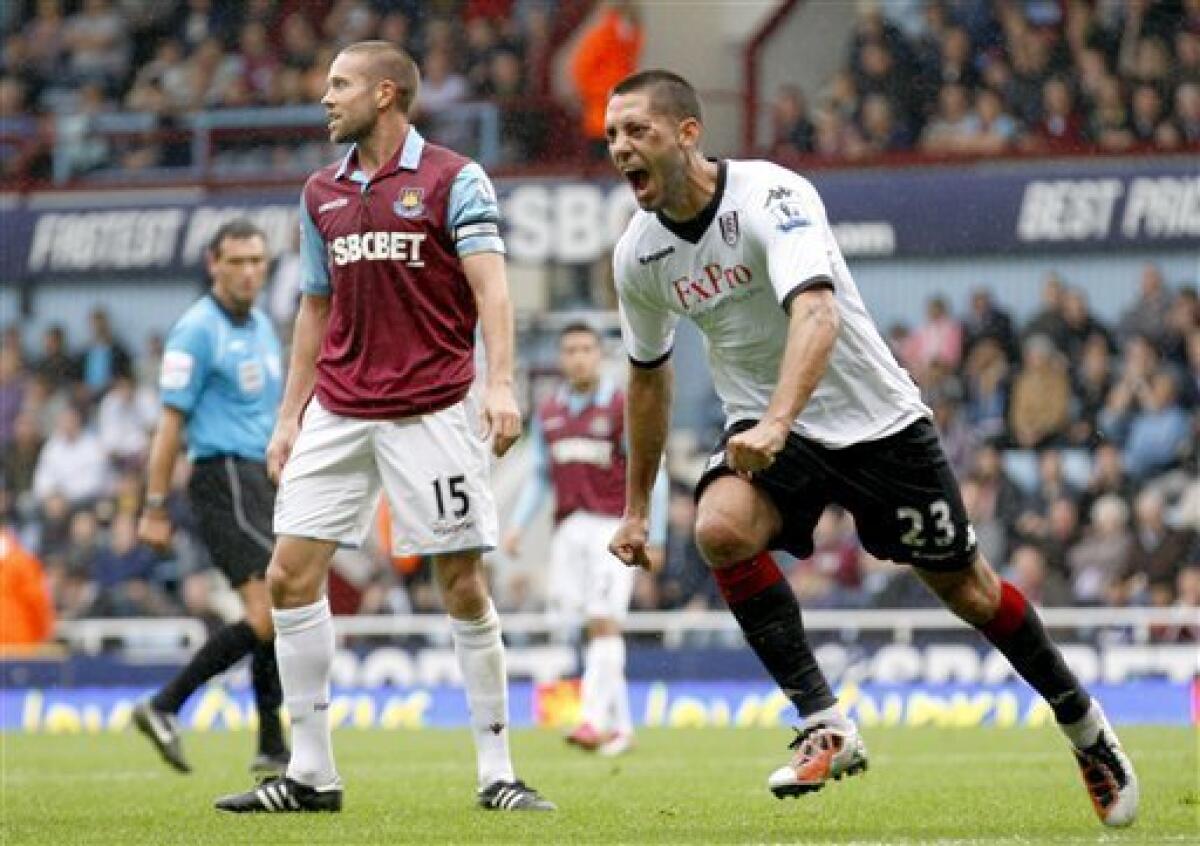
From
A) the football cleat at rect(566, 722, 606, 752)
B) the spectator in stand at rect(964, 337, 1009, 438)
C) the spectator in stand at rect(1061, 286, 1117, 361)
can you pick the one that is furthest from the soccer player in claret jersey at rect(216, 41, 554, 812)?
the spectator in stand at rect(1061, 286, 1117, 361)

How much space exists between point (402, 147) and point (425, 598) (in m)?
14.0

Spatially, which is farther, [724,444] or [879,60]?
[879,60]

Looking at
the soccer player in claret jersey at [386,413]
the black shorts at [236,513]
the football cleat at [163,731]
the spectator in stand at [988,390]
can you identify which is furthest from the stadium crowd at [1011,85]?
the soccer player in claret jersey at [386,413]

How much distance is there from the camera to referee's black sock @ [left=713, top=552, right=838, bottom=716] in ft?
28.5

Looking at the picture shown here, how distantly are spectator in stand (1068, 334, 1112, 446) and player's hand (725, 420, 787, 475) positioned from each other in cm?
1386

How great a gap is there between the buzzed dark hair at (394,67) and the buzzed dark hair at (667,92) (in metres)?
1.25

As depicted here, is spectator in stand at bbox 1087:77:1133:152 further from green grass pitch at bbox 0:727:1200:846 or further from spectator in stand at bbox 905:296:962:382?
green grass pitch at bbox 0:727:1200:846

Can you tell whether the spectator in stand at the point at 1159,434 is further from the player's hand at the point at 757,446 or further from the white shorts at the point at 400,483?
the player's hand at the point at 757,446

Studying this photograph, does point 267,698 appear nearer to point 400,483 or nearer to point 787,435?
point 400,483

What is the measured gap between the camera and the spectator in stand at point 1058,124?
23.2 m

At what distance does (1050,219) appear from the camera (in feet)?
75.6

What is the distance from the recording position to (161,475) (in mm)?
12477

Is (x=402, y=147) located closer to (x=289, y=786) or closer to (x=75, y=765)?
(x=289, y=786)

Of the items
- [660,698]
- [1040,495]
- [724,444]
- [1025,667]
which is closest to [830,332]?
[724,444]
